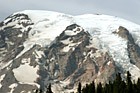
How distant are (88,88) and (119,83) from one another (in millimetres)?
21450

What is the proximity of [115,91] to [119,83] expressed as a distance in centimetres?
290

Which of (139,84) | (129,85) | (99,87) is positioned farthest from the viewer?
(99,87)

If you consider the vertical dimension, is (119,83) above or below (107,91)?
above

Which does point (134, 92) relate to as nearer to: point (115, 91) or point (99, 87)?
point (115, 91)

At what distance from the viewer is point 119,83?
336 feet

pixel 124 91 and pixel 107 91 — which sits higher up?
pixel 124 91

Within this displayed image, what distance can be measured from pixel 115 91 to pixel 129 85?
6876mm

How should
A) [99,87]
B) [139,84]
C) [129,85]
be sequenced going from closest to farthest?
[129,85], [139,84], [99,87]

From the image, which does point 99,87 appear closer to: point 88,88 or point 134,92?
point 88,88

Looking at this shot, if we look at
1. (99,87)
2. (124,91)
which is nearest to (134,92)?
(124,91)

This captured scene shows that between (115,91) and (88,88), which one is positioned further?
(88,88)

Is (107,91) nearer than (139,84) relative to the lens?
No

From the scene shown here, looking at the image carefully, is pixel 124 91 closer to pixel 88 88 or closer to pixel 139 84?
pixel 139 84

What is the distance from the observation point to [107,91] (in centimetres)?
11944
